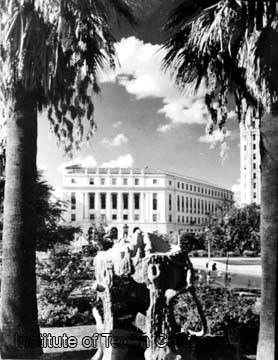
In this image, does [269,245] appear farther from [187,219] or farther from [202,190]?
[187,219]

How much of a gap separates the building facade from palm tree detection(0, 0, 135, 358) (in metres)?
50.9

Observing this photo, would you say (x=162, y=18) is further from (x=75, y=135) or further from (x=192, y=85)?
(x=75, y=135)

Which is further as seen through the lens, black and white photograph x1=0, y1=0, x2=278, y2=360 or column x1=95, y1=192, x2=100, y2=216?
column x1=95, y1=192, x2=100, y2=216

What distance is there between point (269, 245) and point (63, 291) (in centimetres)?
537

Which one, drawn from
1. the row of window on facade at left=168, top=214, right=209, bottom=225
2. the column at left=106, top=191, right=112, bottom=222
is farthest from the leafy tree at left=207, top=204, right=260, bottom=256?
the column at left=106, top=191, right=112, bottom=222

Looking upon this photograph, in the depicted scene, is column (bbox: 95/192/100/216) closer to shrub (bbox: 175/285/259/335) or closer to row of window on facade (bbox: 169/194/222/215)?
row of window on facade (bbox: 169/194/222/215)

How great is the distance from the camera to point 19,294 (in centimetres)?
555

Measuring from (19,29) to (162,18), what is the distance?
2.85 m

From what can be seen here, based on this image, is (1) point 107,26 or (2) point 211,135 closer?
(1) point 107,26

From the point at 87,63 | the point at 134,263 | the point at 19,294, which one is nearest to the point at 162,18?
the point at 87,63

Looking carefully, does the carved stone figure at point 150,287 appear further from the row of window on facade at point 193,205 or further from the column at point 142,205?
the column at point 142,205

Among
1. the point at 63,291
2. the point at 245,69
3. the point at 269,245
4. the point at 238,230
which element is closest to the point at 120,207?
the point at 238,230

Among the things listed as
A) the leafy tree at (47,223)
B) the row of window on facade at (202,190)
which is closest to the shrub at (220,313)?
the leafy tree at (47,223)

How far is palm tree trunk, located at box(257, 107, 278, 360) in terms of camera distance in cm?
499
